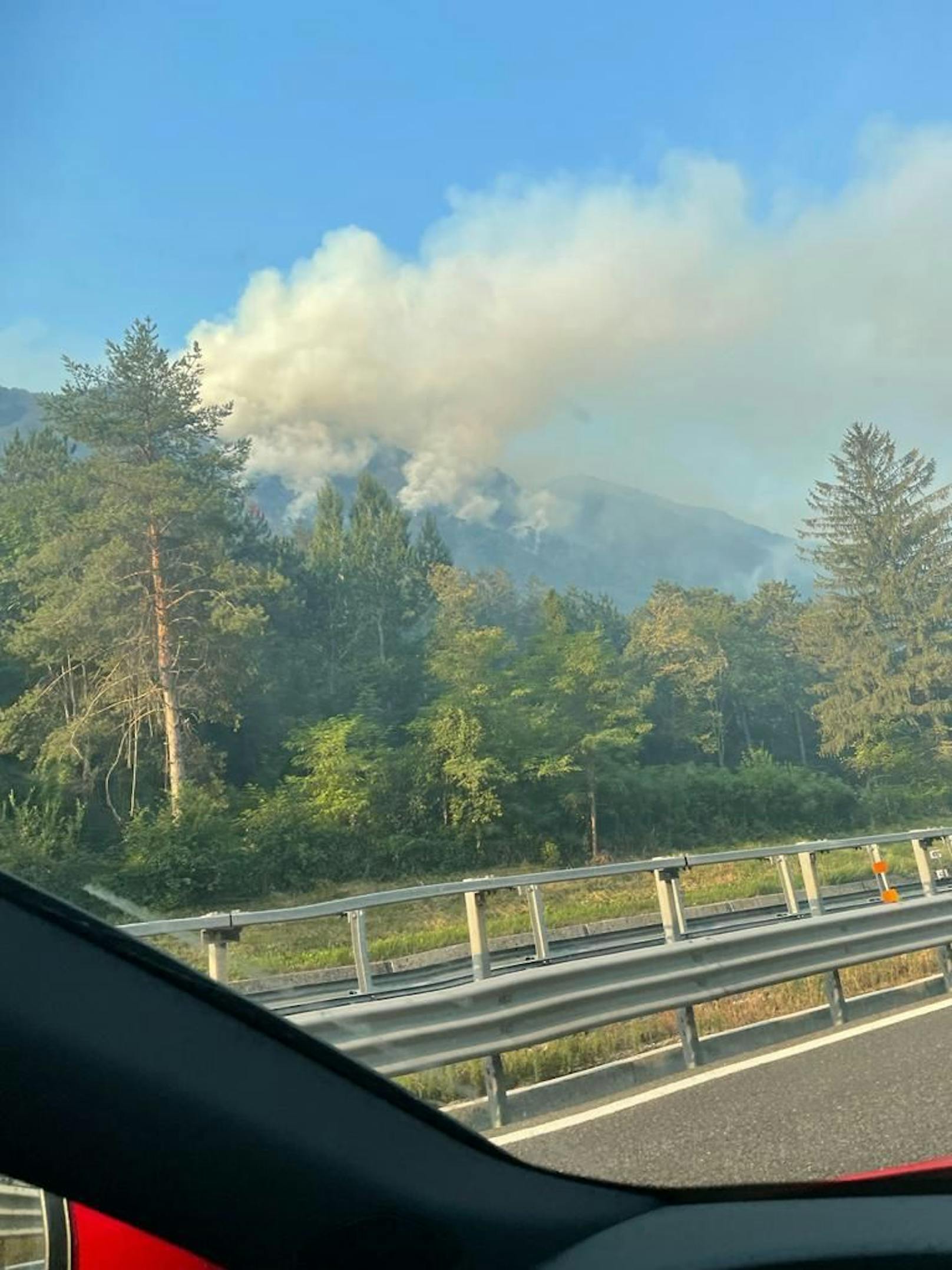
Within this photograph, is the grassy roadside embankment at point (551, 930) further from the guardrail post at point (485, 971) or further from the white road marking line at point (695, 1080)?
the white road marking line at point (695, 1080)

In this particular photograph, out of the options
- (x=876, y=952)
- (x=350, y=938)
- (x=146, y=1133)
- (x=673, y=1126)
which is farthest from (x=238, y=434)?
(x=876, y=952)

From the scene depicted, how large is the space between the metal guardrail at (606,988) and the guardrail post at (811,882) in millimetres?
897

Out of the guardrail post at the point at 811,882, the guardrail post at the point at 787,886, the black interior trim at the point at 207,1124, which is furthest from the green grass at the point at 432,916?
the guardrail post at the point at 811,882

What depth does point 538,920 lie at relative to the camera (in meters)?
4.70

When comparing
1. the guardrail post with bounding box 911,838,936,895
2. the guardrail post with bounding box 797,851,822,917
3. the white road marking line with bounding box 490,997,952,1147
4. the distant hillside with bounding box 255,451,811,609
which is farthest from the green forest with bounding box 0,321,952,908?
the guardrail post with bounding box 911,838,936,895

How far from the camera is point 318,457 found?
3.16 m

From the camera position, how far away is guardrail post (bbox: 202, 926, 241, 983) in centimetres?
197

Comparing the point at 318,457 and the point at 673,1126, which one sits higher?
the point at 318,457

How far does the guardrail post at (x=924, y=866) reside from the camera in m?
10.5

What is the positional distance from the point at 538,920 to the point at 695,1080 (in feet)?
3.15

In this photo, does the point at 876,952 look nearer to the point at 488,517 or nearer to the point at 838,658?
the point at 838,658

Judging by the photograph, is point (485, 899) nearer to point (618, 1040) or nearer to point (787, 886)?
Result: point (618, 1040)

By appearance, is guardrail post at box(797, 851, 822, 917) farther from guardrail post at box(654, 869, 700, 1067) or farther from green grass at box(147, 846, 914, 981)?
green grass at box(147, 846, 914, 981)

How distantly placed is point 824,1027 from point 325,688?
3.47 metres
